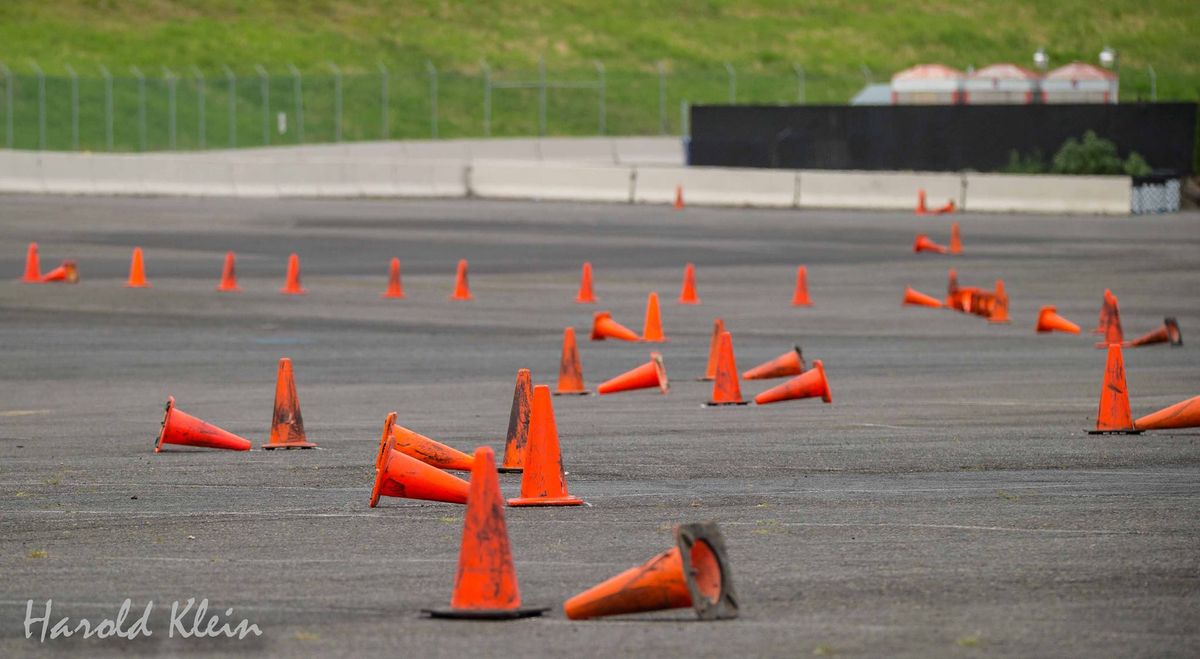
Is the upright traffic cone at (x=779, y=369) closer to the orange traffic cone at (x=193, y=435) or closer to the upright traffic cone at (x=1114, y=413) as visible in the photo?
the upright traffic cone at (x=1114, y=413)

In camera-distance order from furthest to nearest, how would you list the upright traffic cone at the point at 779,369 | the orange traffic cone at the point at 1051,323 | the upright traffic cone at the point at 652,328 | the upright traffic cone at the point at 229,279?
the upright traffic cone at the point at 229,279 < the orange traffic cone at the point at 1051,323 < the upright traffic cone at the point at 652,328 < the upright traffic cone at the point at 779,369

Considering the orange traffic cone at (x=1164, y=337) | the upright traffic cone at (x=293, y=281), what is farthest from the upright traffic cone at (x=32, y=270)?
the orange traffic cone at (x=1164, y=337)

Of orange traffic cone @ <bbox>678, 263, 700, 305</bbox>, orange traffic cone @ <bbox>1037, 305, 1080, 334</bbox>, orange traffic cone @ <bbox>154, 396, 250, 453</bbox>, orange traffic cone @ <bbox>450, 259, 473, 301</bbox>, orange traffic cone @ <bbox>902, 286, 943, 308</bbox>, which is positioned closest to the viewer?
orange traffic cone @ <bbox>154, 396, 250, 453</bbox>

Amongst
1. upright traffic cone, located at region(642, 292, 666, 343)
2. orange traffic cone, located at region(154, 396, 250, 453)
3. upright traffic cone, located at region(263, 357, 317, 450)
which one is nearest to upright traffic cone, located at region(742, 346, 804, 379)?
upright traffic cone, located at region(642, 292, 666, 343)

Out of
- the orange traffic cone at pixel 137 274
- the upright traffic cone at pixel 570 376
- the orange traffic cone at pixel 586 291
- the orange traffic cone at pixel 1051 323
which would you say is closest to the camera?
the upright traffic cone at pixel 570 376

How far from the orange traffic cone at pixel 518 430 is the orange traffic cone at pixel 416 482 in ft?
2.70

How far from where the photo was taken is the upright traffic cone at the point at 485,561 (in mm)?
6691

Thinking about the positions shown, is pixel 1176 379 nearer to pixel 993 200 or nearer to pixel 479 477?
pixel 479 477

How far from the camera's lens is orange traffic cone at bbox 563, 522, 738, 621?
21.1 feet

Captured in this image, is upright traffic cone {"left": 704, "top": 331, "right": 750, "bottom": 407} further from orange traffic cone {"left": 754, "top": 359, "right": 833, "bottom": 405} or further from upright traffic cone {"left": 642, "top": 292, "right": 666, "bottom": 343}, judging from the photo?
upright traffic cone {"left": 642, "top": 292, "right": 666, "bottom": 343}

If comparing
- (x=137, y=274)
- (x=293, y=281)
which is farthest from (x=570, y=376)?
(x=137, y=274)

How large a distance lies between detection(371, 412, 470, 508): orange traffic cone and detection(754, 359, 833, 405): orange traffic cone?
5.14 m

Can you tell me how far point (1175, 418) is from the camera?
12273 millimetres

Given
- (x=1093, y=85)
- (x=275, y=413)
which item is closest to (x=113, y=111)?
(x=1093, y=85)
